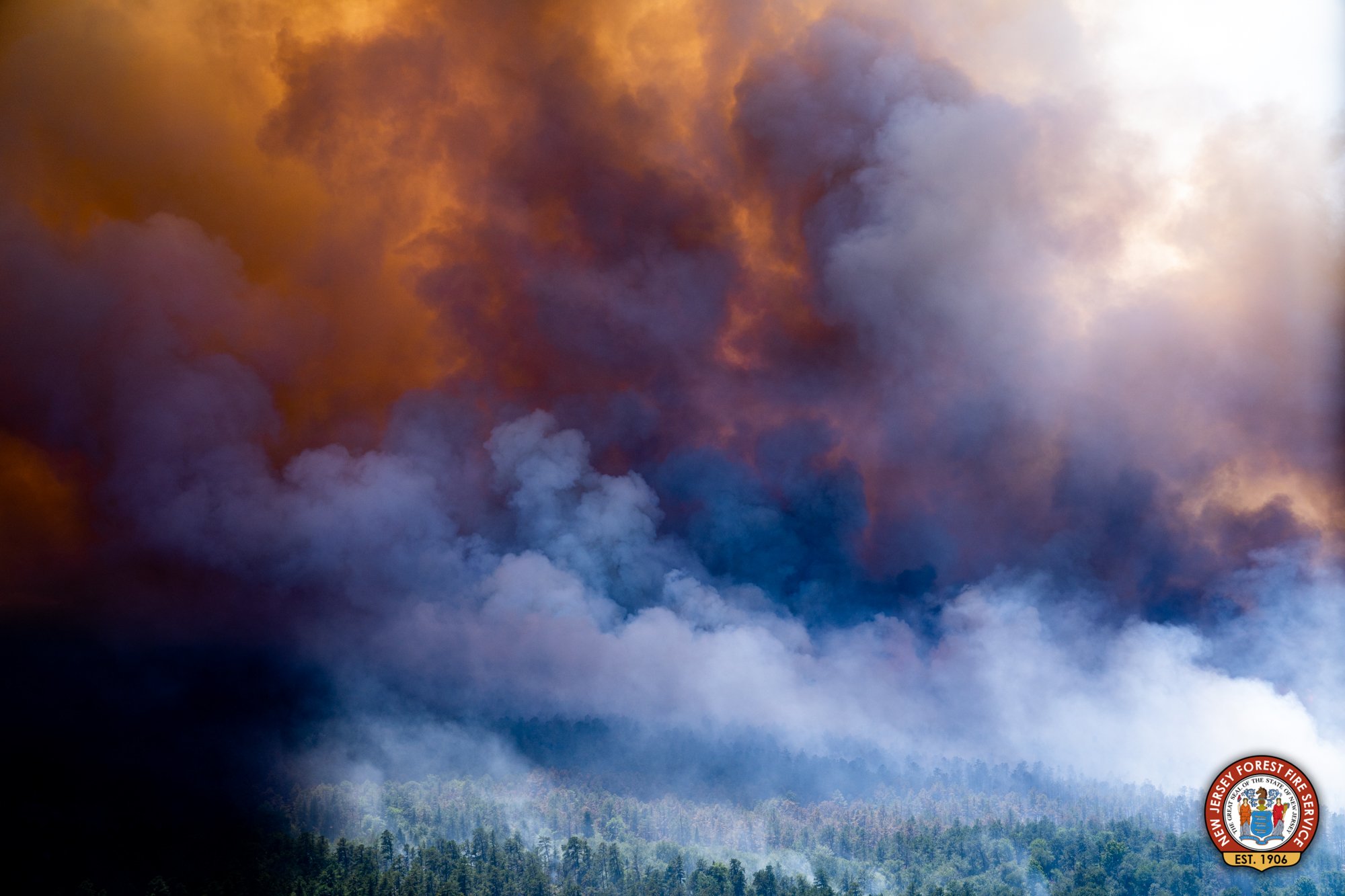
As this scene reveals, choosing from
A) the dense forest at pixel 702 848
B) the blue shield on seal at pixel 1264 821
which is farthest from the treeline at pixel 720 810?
the blue shield on seal at pixel 1264 821

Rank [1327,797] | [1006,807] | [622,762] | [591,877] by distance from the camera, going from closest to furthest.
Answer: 1. [1327,797]
2. [591,877]
3. [1006,807]
4. [622,762]

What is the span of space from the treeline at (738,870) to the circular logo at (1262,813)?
3336mm

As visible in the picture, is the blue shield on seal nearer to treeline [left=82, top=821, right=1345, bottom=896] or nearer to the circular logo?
the circular logo

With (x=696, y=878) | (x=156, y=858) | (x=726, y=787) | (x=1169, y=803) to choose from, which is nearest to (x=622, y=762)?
(x=726, y=787)

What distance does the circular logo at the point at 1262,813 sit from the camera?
2188 centimetres

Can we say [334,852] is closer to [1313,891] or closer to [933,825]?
[933,825]

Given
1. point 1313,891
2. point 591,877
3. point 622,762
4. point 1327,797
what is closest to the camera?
point 1327,797

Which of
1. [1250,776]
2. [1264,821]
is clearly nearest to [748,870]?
[1264,821]

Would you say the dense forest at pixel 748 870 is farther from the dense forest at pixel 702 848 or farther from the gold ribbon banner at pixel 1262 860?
the gold ribbon banner at pixel 1262 860

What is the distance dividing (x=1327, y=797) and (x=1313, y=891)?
4.96 m

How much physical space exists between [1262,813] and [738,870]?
60.1 feet

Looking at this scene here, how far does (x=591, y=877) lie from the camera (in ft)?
104

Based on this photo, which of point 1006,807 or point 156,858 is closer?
point 156,858

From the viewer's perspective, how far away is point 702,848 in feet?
123
